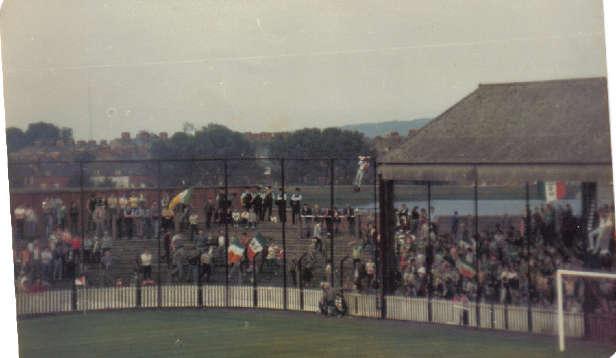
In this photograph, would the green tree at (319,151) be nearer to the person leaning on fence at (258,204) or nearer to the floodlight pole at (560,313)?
the person leaning on fence at (258,204)

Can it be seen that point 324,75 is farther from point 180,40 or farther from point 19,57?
point 19,57

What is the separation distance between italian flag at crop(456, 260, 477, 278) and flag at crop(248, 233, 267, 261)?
107 cm

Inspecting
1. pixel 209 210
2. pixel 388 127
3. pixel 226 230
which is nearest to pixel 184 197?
pixel 209 210

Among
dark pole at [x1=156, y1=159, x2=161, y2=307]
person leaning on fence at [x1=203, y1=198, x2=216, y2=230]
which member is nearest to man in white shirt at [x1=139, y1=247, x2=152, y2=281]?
dark pole at [x1=156, y1=159, x2=161, y2=307]

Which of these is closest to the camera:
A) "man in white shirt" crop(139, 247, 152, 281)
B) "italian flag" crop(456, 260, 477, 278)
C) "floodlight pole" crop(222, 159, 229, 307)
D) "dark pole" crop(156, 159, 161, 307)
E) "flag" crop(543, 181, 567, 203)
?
"flag" crop(543, 181, 567, 203)

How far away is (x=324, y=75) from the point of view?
4.77 metres

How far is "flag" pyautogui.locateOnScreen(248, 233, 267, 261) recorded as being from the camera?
493cm

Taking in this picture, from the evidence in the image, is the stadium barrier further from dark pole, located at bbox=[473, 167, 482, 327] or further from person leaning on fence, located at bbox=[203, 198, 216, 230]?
person leaning on fence, located at bbox=[203, 198, 216, 230]

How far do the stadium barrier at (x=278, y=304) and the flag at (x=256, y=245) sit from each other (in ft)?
0.61

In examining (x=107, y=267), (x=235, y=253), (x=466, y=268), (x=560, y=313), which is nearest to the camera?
(x=560, y=313)

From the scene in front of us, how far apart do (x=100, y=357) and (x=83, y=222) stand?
2.60 ft

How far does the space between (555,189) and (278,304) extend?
1621mm

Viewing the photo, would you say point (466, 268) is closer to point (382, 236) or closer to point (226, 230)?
point (382, 236)

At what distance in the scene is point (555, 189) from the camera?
179 inches
